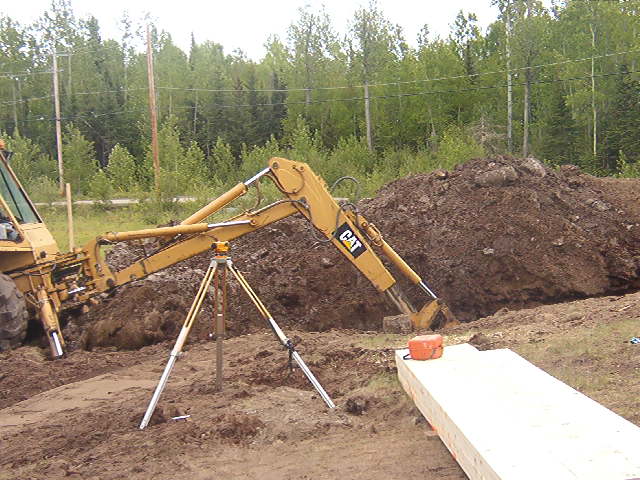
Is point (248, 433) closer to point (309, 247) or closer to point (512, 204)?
point (309, 247)

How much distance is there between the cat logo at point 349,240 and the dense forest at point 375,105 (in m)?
16.1

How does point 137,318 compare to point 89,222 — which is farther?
point 89,222

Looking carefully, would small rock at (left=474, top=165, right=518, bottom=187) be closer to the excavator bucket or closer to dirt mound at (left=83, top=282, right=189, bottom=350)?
the excavator bucket

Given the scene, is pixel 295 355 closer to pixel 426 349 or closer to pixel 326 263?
pixel 426 349

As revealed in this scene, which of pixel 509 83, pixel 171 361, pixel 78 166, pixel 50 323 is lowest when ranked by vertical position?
pixel 50 323

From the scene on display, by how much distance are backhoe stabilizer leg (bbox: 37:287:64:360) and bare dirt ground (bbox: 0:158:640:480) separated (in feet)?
0.76

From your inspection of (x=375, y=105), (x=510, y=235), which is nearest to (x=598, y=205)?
(x=510, y=235)

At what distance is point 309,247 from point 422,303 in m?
2.18

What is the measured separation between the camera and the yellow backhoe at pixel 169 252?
8.35 meters

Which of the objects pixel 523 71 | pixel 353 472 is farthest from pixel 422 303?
pixel 523 71

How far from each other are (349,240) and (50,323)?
376 cm

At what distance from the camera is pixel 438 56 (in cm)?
3762

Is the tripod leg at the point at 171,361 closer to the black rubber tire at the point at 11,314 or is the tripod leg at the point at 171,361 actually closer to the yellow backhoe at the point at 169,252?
the yellow backhoe at the point at 169,252

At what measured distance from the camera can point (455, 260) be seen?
37.0ft
